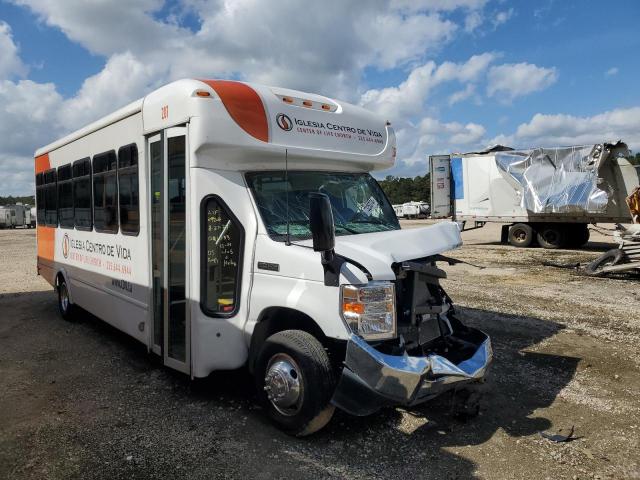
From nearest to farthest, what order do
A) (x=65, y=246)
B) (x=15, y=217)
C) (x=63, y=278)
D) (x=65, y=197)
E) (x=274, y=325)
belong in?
(x=274, y=325) < (x=65, y=197) < (x=65, y=246) < (x=63, y=278) < (x=15, y=217)

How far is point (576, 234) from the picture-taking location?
17.8 meters

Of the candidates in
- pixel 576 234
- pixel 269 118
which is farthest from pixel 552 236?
pixel 269 118

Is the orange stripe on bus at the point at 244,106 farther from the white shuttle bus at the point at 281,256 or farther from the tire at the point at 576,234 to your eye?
the tire at the point at 576,234

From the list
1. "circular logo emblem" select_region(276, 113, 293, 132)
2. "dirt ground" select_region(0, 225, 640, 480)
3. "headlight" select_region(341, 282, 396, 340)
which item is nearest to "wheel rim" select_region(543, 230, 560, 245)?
"dirt ground" select_region(0, 225, 640, 480)

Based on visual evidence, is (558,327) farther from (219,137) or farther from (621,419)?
(219,137)

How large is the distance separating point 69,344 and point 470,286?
25.9ft

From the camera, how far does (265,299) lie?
411 centimetres

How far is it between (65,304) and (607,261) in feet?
38.5

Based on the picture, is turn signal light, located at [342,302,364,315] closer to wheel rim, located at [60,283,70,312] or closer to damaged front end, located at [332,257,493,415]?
damaged front end, located at [332,257,493,415]

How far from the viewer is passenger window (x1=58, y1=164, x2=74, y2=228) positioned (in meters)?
7.48

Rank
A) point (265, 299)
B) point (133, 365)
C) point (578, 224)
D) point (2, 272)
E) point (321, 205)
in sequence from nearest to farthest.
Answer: point (321, 205) → point (265, 299) → point (133, 365) → point (2, 272) → point (578, 224)

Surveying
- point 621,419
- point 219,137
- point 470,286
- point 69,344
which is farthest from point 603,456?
point 470,286

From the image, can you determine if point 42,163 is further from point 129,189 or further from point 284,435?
point 284,435

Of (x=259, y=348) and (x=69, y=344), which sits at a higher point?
(x=259, y=348)
